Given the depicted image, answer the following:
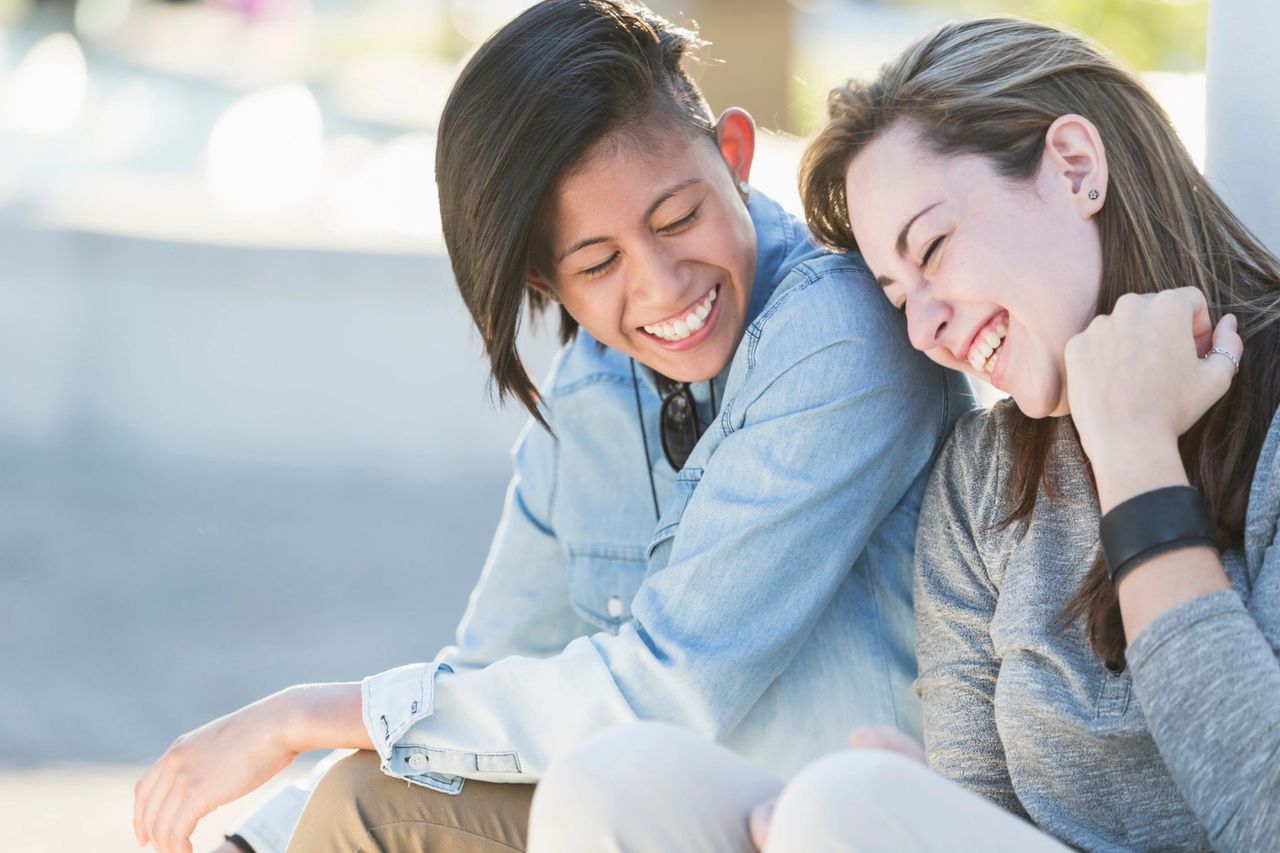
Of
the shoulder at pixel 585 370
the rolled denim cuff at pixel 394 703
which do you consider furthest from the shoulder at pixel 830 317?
the rolled denim cuff at pixel 394 703

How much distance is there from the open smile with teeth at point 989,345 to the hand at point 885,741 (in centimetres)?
Answer: 60

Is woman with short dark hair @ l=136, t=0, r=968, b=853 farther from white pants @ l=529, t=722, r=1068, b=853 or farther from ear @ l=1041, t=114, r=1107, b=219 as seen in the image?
white pants @ l=529, t=722, r=1068, b=853

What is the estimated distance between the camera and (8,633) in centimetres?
490

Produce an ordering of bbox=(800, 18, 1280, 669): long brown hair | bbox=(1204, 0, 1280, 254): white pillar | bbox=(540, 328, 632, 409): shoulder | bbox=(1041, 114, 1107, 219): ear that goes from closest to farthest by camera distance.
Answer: bbox=(800, 18, 1280, 669): long brown hair
bbox=(1041, 114, 1107, 219): ear
bbox=(1204, 0, 1280, 254): white pillar
bbox=(540, 328, 632, 409): shoulder

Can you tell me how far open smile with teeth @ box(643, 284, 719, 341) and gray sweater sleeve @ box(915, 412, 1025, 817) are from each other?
0.48 meters

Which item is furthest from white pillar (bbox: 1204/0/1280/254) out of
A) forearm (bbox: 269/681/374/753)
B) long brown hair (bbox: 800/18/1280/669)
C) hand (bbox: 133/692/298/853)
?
hand (bbox: 133/692/298/853)

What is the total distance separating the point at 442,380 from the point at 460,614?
2.06 metres

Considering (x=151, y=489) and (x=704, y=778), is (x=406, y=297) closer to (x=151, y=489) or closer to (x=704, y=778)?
(x=151, y=489)

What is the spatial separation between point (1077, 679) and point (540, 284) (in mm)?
1210

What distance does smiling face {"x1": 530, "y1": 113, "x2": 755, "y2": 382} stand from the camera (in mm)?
2443

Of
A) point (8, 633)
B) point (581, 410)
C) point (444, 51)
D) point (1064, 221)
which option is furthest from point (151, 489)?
point (444, 51)

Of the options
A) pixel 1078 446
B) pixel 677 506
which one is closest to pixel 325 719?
pixel 677 506

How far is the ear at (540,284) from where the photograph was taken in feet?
8.70

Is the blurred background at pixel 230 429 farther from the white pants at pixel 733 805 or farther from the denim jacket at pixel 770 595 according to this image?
the white pants at pixel 733 805
